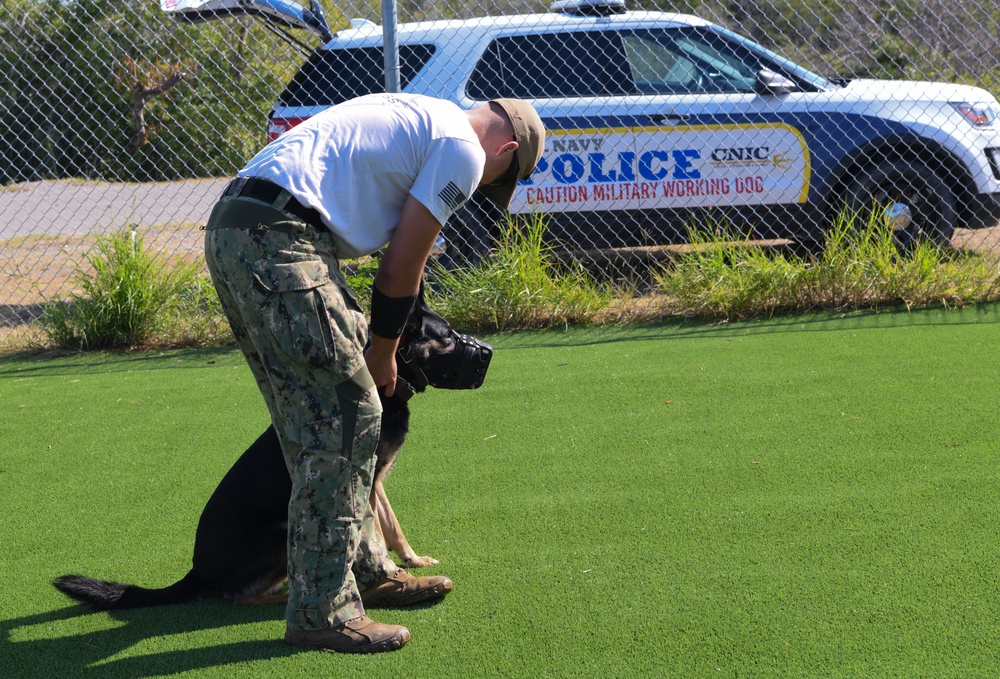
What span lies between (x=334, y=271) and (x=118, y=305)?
455 centimetres

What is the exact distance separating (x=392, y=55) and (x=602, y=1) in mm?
1934

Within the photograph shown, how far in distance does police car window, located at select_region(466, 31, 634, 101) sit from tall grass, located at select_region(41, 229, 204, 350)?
2.63 metres

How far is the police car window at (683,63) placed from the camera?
6.84 m

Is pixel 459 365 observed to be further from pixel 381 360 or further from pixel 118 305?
pixel 118 305

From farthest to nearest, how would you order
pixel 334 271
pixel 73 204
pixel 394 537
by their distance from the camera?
pixel 73 204
pixel 394 537
pixel 334 271

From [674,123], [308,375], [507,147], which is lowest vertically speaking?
[308,375]

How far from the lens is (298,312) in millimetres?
2342

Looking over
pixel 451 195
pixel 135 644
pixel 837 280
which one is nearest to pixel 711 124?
pixel 837 280

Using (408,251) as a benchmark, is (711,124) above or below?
above

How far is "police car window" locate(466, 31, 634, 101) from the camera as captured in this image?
6887mm

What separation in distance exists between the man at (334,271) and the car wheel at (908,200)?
493 centimetres

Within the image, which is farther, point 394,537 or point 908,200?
point 908,200

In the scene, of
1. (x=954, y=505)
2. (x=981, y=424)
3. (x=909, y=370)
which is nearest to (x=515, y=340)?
(x=909, y=370)

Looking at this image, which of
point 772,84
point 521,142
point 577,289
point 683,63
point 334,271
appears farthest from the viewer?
point 683,63
